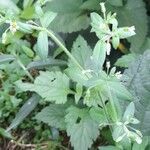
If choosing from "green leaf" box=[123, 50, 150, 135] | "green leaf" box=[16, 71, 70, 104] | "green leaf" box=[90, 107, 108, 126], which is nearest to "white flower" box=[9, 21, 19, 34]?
"green leaf" box=[90, 107, 108, 126]

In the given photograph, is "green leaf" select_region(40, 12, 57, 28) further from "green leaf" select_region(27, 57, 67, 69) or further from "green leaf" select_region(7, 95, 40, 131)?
"green leaf" select_region(7, 95, 40, 131)

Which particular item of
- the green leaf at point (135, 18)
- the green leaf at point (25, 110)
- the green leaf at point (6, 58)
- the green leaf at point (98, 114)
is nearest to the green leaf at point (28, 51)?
the green leaf at point (6, 58)

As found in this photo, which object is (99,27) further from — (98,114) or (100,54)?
(98,114)

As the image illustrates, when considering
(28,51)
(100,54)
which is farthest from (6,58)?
(100,54)

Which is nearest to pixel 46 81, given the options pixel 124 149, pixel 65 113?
pixel 65 113

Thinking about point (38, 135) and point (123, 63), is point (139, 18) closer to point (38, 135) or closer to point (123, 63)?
point (123, 63)
